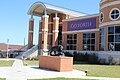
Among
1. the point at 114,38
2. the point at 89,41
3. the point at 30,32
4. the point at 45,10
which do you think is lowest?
the point at 89,41

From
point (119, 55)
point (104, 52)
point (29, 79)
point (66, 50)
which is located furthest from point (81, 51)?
point (29, 79)

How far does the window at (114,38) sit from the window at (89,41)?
7.71m

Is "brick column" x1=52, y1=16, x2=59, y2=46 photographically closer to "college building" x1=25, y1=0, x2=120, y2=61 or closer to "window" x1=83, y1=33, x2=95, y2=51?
"college building" x1=25, y1=0, x2=120, y2=61

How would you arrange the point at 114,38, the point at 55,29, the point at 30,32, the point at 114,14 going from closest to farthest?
the point at 114,38
the point at 114,14
the point at 55,29
the point at 30,32

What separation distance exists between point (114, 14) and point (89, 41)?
32.4 ft

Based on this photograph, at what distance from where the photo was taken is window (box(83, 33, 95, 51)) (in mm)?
43531

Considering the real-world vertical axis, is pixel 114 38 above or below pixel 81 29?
below

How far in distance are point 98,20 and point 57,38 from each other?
42.9 ft

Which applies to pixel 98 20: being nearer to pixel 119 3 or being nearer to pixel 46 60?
pixel 119 3

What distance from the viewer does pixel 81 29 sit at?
4616 cm

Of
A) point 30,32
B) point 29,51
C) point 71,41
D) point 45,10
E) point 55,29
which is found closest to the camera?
point 71,41

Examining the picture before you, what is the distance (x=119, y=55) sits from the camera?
34.1m

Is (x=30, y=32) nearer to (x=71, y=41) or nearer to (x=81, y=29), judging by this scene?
(x=71, y=41)

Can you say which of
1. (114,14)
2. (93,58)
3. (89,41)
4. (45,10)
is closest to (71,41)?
(89,41)
